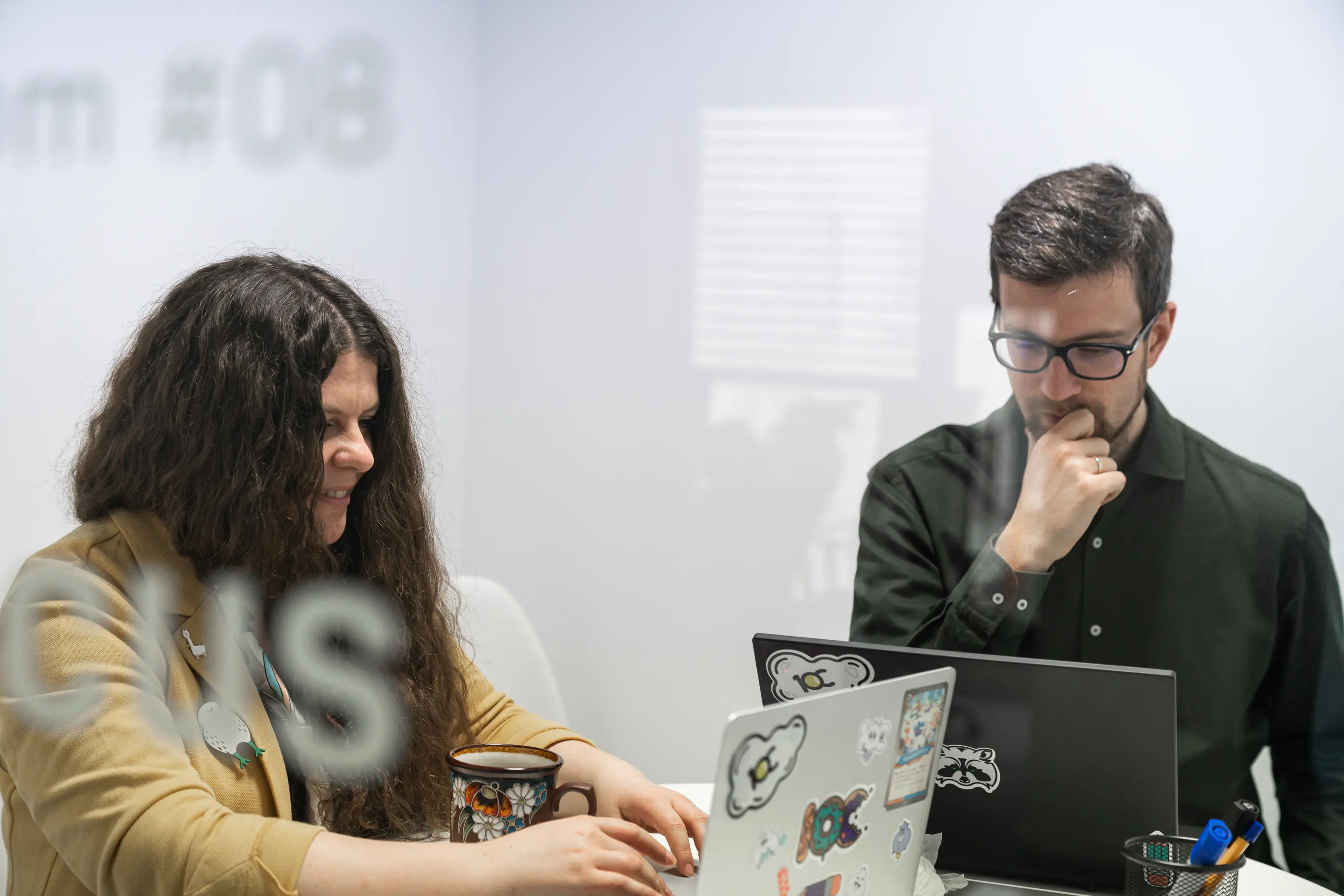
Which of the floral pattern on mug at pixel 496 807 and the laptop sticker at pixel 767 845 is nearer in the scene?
the laptop sticker at pixel 767 845

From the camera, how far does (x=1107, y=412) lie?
1724 millimetres

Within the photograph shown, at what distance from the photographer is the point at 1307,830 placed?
1.64 meters

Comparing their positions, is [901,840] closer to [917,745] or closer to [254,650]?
[917,745]

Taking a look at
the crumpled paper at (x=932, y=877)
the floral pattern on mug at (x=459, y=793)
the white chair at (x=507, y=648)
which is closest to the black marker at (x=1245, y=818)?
the crumpled paper at (x=932, y=877)

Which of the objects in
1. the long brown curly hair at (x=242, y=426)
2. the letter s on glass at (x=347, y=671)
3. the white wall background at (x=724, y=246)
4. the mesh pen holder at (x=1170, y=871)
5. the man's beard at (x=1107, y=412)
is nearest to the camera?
the mesh pen holder at (x=1170, y=871)

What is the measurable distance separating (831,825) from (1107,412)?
1.06 metres

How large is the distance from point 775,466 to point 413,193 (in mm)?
908

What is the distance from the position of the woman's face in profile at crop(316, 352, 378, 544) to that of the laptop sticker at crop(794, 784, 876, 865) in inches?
27.7

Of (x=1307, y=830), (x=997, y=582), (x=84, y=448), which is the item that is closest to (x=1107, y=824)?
(x=997, y=582)

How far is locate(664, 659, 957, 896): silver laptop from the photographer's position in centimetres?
77

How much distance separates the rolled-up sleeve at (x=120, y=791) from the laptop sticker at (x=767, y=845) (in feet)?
1.33

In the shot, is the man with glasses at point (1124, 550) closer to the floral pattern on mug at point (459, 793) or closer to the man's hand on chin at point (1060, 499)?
the man's hand on chin at point (1060, 499)

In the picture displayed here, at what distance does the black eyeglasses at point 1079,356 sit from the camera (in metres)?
1.67

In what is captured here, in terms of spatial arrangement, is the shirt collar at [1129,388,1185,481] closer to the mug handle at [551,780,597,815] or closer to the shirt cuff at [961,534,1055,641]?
the shirt cuff at [961,534,1055,641]
